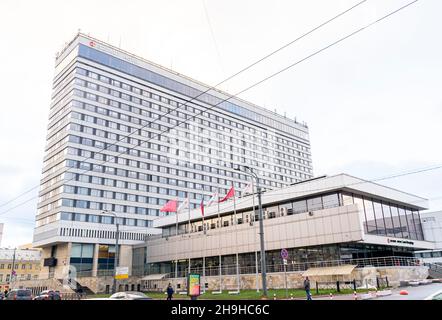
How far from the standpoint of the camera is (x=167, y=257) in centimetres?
6184

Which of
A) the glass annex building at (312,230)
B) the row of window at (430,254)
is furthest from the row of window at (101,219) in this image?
the row of window at (430,254)

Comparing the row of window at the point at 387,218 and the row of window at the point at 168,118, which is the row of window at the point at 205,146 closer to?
the row of window at the point at 168,118

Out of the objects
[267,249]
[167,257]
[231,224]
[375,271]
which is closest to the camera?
[375,271]

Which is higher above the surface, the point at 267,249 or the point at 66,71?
the point at 66,71

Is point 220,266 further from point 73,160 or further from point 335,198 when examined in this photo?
point 73,160

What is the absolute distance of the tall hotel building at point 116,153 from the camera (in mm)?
71250

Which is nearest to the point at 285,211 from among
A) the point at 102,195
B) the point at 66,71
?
the point at 102,195

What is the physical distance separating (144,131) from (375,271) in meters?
64.6

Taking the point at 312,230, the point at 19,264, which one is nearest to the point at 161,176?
the point at 312,230

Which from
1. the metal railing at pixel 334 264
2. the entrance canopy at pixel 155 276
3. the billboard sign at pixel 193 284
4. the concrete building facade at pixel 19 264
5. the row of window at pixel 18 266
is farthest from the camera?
the row of window at pixel 18 266

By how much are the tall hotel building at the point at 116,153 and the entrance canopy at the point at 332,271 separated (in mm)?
31963
